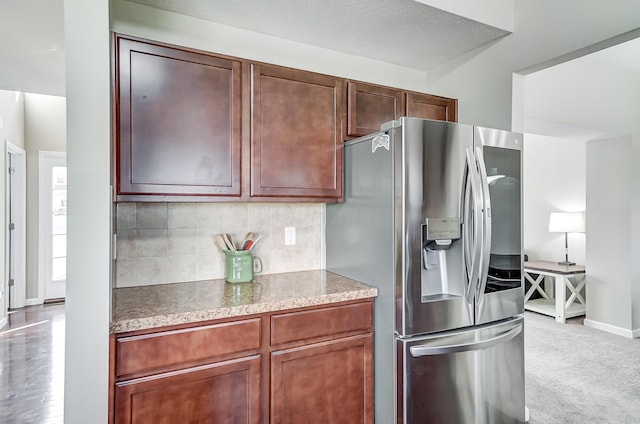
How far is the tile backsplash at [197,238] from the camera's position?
1994mm

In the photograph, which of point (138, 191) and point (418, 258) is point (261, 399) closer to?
point (418, 258)

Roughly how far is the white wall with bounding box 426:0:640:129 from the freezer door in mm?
1335

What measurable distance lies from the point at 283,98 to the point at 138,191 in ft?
2.87

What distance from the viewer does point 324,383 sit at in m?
1.80

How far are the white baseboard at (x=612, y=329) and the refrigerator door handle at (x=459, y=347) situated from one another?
3.11 metres

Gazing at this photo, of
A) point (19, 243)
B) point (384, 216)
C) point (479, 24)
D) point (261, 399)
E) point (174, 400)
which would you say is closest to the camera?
point (174, 400)

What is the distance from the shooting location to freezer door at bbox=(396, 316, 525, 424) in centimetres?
174

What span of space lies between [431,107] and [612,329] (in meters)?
3.61

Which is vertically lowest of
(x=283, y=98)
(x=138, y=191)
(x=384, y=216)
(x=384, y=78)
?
(x=384, y=216)

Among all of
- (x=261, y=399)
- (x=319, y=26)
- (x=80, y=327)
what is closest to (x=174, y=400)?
(x=261, y=399)

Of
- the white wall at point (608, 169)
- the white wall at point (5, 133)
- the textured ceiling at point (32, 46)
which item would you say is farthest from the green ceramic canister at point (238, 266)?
the white wall at point (5, 133)

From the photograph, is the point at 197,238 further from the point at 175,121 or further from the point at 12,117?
the point at 12,117

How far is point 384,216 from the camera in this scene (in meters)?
1.84

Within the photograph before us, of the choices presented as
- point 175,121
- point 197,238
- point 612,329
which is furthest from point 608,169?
point 175,121
